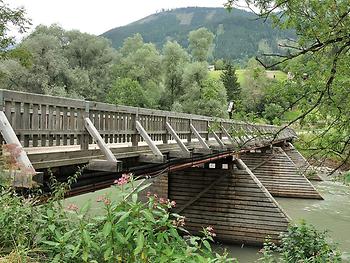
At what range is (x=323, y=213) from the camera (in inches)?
835

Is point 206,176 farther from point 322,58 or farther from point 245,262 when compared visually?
point 322,58

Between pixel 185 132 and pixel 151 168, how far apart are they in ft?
8.53

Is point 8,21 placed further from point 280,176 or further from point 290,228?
point 280,176

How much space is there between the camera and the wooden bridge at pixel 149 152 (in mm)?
5184

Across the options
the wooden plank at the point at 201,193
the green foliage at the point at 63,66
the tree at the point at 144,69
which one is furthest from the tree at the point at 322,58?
the tree at the point at 144,69

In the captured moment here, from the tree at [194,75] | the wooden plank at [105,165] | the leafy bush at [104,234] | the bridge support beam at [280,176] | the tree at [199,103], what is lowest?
the bridge support beam at [280,176]

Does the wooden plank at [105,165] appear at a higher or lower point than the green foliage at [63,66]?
lower

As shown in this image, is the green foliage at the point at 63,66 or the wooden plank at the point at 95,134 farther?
the green foliage at the point at 63,66

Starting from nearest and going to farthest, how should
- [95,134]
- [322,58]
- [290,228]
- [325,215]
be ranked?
1. [322,58]
2. [95,134]
3. [290,228]
4. [325,215]

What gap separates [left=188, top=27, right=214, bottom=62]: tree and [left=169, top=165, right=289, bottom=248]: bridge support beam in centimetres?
3692

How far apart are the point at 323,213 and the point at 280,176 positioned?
6420 millimetres

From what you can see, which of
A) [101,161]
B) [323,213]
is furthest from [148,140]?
[323,213]

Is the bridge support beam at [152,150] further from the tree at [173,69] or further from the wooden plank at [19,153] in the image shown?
the tree at [173,69]

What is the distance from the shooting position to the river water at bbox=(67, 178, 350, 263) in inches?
564
